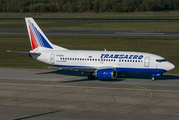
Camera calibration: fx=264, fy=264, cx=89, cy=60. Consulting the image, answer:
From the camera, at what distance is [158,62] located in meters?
40.3

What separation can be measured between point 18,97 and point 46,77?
12701mm

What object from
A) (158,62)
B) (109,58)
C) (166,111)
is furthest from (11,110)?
(158,62)

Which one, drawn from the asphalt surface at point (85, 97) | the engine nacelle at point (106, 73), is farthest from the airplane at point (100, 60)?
the asphalt surface at point (85, 97)

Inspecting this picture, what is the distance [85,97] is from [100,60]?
1143cm

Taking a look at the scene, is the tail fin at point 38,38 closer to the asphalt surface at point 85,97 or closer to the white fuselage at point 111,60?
the white fuselage at point 111,60

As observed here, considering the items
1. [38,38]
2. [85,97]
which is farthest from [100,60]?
[38,38]

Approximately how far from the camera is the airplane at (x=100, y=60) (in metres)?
40.3

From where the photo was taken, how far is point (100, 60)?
4225 cm

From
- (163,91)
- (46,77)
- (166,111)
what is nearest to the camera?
(166,111)

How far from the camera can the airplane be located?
132ft

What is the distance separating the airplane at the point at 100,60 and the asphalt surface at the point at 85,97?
1.72 meters

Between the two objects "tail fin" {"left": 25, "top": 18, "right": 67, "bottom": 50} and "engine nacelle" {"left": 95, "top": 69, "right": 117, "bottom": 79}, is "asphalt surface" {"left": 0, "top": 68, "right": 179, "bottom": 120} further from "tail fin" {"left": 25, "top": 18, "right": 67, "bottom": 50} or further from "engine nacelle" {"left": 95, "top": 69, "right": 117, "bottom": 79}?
"tail fin" {"left": 25, "top": 18, "right": 67, "bottom": 50}

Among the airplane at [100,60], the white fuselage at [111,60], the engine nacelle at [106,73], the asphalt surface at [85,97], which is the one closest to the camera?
the asphalt surface at [85,97]

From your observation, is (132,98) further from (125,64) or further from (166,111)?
(125,64)
